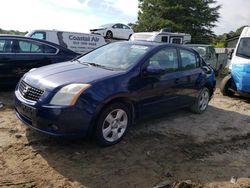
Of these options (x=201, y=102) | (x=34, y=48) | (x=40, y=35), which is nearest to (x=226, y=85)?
(x=201, y=102)

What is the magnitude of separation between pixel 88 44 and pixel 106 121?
32.7 ft

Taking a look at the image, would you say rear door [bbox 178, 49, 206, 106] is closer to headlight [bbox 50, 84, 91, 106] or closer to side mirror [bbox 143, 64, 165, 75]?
side mirror [bbox 143, 64, 165, 75]

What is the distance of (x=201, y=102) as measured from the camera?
23.9 feet

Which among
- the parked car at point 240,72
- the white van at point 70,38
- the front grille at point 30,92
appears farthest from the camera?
the white van at point 70,38

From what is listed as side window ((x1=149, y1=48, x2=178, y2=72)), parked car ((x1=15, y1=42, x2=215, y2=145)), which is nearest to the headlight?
parked car ((x1=15, y1=42, x2=215, y2=145))

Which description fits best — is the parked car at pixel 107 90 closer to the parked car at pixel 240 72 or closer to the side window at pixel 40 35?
the parked car at pixel 240 72

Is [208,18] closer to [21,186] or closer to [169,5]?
[169,5]

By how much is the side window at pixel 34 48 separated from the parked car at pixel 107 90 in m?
2.55

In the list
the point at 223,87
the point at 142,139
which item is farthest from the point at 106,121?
the point at 223,87

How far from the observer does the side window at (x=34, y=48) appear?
7.73 meters

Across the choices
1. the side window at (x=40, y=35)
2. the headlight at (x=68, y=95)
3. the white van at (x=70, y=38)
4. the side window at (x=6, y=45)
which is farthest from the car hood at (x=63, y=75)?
the white van at (x=70, y=38)

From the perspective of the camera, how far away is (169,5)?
33438mm

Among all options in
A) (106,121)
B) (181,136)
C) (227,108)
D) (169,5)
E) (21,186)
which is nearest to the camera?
(21,186)

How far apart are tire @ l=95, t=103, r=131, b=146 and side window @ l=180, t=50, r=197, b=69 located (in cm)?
207
